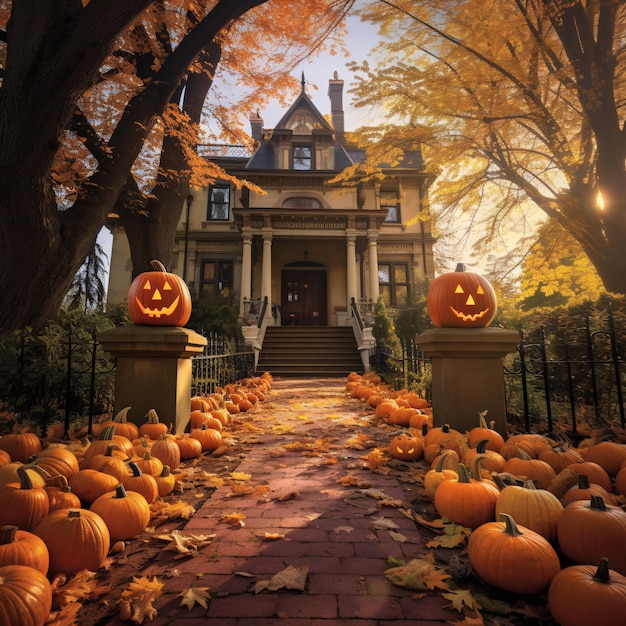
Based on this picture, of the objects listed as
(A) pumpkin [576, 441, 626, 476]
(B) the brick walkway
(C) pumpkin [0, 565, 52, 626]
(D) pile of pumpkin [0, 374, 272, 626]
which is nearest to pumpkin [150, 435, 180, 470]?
(D) pile of pumpkin [0, 374, 272, 626]

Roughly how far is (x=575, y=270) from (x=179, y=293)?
10118mm

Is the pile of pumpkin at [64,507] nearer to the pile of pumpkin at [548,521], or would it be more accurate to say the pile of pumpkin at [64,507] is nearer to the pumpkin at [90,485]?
the pumpkin at [90,485]

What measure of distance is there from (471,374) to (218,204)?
1964 centimetres

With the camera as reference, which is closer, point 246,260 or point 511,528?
point 511,528

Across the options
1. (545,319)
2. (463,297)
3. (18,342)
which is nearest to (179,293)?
(18,342)

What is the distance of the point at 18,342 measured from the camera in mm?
4164

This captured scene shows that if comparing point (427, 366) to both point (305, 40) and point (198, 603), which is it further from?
point (305, 40)

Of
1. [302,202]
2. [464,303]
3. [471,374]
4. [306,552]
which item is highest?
→ [302,202]

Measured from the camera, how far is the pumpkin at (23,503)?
5.87ft

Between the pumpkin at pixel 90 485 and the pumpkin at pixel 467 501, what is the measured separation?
76.9 inches

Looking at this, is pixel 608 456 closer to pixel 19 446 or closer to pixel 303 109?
pixel 19 446

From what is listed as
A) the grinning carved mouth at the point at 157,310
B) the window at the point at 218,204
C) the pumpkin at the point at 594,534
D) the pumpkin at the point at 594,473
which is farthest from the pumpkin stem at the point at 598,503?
the window at the point at 218,204

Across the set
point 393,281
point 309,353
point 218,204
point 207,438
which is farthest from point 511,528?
point 218,204

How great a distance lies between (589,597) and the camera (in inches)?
49.9
